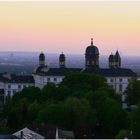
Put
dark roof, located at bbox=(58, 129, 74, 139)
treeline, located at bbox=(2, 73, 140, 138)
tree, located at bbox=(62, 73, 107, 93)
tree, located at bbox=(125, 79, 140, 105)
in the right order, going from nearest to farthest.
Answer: dark roof, located at bbox=(58, 129, 74, 139) → treeline, located at bbox=(2, 73, 140, 138) → tree, located at bbox=(62, 73, 107, 93) → tree, located at bbox=(125, 79, 140, 105)

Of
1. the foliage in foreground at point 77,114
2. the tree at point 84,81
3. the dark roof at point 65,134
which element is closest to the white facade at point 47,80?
the tree at point 84,81

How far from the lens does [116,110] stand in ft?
141

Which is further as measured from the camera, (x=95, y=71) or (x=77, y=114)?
Answer: (x=95, y=71)

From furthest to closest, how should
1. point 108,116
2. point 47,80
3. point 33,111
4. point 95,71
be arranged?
point 47,80, point 95,71, point 33,111, point 108,116

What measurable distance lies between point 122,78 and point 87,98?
30986mm

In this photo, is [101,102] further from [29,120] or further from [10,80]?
[10,80]

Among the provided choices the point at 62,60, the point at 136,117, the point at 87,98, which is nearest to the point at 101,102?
the point at 87,98

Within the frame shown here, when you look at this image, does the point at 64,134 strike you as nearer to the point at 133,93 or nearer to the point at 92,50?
the point at 133,93

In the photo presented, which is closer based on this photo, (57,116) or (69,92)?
(57,116)

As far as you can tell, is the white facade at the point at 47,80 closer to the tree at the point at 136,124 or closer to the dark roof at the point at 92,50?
the dark roof at the point at 92,50

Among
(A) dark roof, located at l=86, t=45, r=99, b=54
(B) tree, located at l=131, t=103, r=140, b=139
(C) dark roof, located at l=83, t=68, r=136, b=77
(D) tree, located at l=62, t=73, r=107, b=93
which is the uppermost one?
(A) dark roof, located at l=86, t=45, r=99, b=54

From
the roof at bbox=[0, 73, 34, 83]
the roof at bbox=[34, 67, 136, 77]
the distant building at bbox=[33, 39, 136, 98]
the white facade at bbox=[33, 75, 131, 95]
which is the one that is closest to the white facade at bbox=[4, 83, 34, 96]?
the roof at bbox=[0, 73, 34, 83]

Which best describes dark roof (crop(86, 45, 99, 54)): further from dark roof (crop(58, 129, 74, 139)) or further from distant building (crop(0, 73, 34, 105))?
dark roof (crop(58, 129, 74, 139))

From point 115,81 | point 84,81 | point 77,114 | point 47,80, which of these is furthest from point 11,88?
point 77,114
